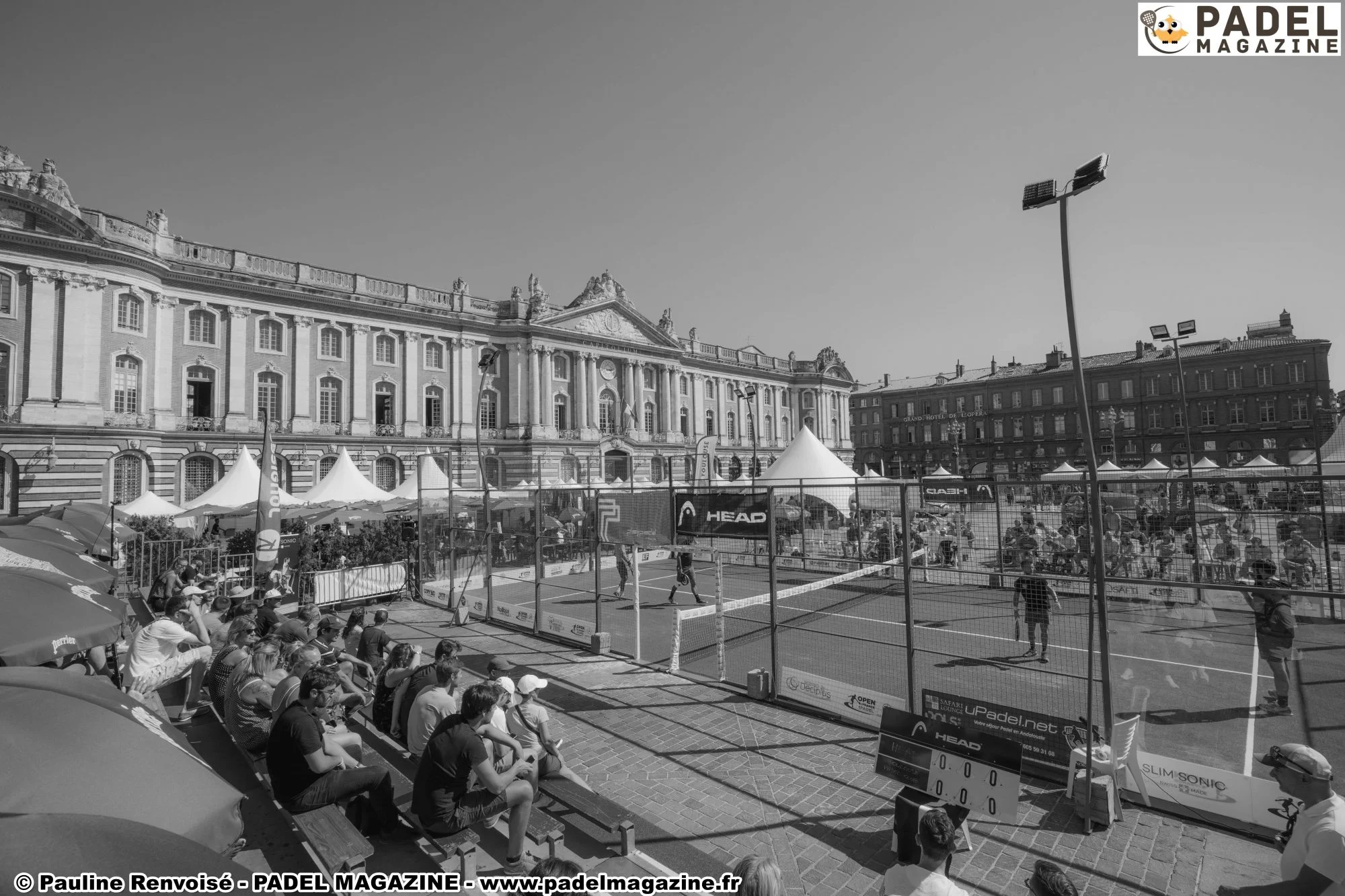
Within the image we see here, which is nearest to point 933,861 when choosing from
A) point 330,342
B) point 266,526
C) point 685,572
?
point 685,572

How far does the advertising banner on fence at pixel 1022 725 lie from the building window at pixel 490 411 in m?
44.1

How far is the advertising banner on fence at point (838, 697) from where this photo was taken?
8.39 metres

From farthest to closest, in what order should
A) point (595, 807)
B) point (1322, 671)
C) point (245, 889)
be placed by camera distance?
point (1322, 671) < point (595, 807) < point (245, 889)

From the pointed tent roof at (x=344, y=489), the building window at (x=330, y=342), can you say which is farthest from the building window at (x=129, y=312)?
the pointed tent roof at (x=344, y=489)

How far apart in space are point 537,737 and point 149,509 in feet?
80.4

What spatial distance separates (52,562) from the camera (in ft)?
27.3

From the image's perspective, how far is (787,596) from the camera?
16.3 meters

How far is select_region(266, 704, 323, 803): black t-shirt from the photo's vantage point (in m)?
5.33

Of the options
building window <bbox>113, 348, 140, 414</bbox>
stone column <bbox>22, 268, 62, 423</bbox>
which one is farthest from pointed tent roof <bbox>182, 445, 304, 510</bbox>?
building window <bbox>113, 348, 140, 414</bbox>

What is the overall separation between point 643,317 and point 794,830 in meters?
52.9

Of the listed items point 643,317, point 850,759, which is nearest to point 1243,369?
point 643,317

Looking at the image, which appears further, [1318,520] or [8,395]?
[8,395]

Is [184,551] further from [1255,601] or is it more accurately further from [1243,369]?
[1243,369]

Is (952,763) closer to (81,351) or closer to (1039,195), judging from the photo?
(1039,195)
